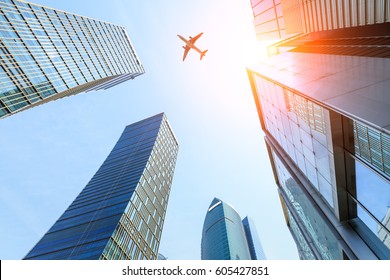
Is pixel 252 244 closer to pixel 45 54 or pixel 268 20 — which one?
pixel 45 54

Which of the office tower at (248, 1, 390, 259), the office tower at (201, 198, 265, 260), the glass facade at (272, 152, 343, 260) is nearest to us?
the office tower at (248, 1, 390, 259)

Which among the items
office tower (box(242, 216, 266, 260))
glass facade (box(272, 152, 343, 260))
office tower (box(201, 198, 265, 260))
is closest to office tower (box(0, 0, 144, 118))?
glass facade (box(272, 152, 343, 260))

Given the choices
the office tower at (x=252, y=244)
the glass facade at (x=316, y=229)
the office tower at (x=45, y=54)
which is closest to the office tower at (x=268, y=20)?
the glass facade at (x=316, y=229)

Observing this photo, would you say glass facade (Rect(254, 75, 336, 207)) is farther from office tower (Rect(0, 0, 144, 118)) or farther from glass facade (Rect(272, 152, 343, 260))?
office tower (Rect(0, 0, 144, 118))

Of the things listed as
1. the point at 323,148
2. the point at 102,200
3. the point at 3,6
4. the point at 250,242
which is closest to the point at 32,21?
the point at 3,6

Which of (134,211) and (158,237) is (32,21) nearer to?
(134,211)

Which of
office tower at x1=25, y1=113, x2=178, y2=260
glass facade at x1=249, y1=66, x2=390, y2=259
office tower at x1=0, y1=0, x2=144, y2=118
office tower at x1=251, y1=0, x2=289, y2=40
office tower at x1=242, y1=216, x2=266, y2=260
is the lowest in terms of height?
office tower at x1=242, y1=216, x2=266, y2=260
